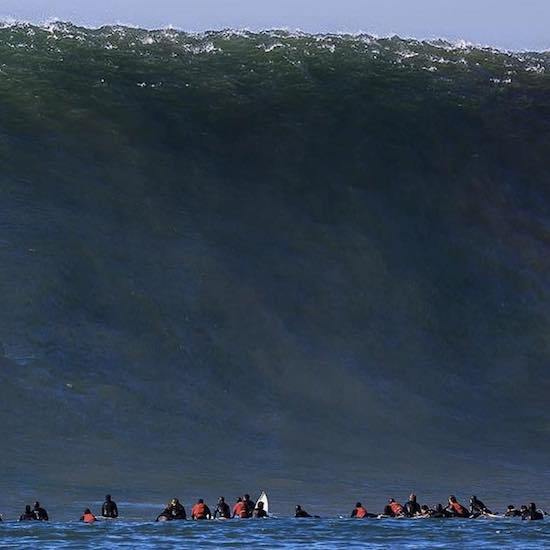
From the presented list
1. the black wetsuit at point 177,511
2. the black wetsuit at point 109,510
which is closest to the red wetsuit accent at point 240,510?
the black wetsuit at point 177,511

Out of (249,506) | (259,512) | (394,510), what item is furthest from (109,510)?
(394,510)

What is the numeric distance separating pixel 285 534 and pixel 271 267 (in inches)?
885

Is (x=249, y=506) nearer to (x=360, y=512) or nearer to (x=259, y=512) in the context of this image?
(x=259, y=512)

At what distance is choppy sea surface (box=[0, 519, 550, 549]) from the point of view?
46.4 m

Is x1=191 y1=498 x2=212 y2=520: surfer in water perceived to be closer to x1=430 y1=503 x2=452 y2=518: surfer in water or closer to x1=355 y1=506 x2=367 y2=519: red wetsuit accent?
x1=355 y1=506 x2=367 y2=519: red wetsuit accent

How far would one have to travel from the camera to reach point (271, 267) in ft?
230

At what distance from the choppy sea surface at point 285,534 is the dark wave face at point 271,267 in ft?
16.8

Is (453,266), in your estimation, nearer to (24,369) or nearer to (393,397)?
(393,397)

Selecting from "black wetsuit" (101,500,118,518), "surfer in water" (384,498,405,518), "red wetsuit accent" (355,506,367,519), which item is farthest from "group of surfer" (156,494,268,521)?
"surfer in water" (384,498,405,518)

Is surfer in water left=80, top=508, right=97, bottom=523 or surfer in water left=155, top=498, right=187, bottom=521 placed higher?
surfer in water left=155, top=498, right=187, bottom=521

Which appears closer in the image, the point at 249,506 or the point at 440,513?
the point at 440,513

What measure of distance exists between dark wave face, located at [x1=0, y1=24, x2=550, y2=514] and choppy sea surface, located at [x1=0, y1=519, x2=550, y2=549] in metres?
5.13

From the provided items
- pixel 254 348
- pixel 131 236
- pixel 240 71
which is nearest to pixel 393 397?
pixel 254 348

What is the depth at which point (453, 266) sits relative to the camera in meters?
72.1
